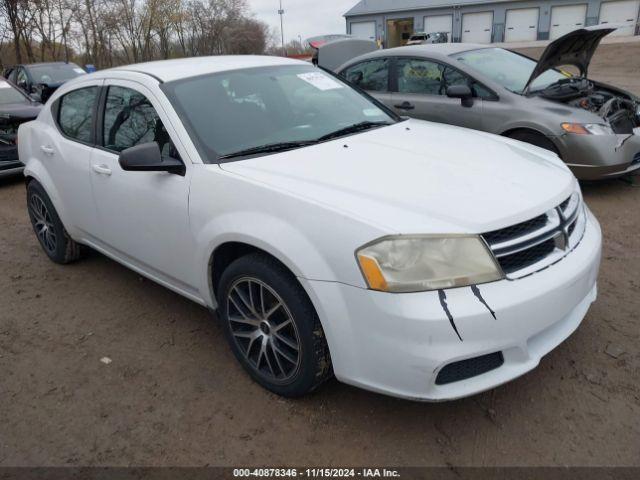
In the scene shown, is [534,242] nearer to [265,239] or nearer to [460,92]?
[265,239]

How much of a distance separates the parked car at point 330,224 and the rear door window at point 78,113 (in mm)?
31

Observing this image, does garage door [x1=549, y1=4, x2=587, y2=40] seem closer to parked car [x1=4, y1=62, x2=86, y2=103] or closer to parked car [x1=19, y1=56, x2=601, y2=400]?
parked car [x1=4, y1=62, x2=86, y2=103]

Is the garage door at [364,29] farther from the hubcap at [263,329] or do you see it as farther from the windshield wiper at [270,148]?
the hubcap at [263,329]

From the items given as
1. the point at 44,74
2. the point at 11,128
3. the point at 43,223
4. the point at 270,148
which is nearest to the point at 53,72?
the point at 44,74

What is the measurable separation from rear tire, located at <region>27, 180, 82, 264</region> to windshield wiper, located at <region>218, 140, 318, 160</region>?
219cm

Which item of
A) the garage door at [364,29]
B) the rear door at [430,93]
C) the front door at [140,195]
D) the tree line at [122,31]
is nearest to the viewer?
the front door at [140,195]

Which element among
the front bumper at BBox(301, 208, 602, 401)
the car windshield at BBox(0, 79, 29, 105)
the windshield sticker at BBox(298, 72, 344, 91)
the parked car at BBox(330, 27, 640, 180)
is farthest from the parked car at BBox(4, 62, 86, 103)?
the front bumper at BBox(301, 208, 602, 401)

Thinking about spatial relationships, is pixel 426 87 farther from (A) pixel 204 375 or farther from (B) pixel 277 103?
(A) pixel 204 375

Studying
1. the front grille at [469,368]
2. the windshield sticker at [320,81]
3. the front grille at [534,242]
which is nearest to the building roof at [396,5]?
the windshield sticker at [320,81]

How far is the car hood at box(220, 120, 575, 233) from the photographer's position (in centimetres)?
219

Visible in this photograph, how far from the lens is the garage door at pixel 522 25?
43.7 metres

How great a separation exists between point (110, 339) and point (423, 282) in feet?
7.37

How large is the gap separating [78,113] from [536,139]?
4317 millimetres

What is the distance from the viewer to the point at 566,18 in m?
42.7
